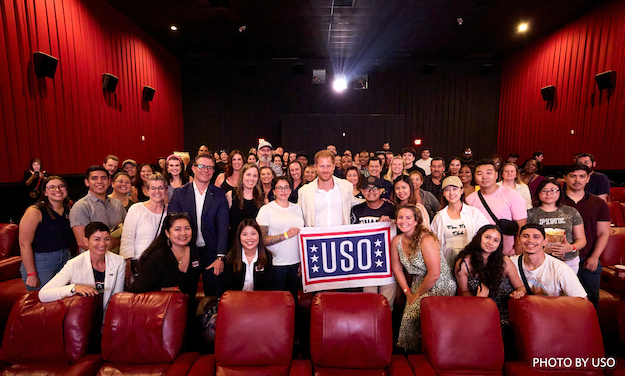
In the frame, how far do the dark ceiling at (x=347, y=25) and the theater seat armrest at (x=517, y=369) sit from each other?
7589 millimetres

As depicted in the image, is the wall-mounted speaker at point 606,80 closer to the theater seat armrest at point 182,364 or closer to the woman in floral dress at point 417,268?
the woman in floral dress at point 417,268

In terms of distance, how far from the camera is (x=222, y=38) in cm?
957

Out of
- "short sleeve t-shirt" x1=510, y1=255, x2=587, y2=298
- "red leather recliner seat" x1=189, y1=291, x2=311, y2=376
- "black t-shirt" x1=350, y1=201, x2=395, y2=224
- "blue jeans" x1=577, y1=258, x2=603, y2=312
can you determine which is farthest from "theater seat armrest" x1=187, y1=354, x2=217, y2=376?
"blue jeans" x1=577, y1=258, x2=603, y2=312

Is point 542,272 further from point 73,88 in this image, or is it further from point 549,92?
point 549,92

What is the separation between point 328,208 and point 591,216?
9.02 feet

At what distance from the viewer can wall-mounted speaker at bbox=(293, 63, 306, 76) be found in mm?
11977

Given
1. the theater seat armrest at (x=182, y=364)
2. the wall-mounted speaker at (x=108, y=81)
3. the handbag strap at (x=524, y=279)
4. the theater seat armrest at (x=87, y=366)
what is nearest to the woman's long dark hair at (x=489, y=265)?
the handbag strap at (x=524, y=279)

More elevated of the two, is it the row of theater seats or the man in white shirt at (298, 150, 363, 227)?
the man in white shirt at (298, 150, 363, 227)

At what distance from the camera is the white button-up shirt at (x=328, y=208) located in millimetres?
3131

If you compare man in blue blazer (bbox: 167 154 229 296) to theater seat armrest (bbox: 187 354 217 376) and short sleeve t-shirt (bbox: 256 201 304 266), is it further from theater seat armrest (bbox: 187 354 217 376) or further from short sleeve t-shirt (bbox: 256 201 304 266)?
theater seat armrest (bbox: 187 354 217 376)

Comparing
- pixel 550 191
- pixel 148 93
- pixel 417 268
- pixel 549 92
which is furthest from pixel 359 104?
pixel 417 268

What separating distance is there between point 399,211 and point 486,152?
12.8m

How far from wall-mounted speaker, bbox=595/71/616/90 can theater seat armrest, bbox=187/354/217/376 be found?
1070cm

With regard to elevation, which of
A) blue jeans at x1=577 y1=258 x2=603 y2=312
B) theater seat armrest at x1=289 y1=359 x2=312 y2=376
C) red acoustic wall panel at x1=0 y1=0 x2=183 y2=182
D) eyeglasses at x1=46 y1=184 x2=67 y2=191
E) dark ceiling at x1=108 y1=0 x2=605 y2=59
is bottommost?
theater seat armrest at x1=289 y1=359 x2=312 y2=376
